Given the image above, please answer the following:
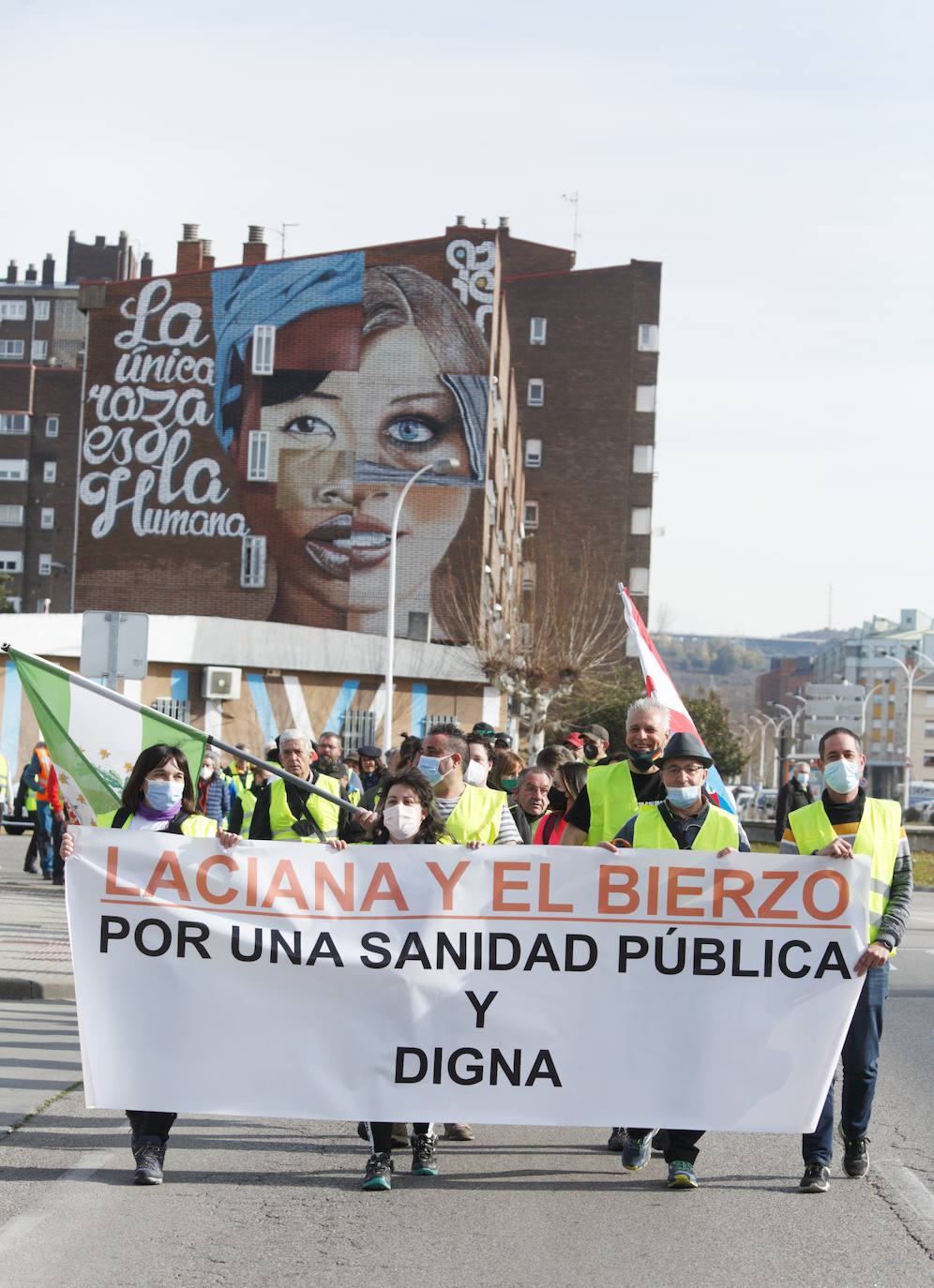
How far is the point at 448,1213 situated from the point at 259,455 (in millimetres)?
49740

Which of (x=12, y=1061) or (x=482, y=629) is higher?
(x=482, y=629)

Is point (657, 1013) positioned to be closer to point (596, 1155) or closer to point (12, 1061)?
point (596, 1155)

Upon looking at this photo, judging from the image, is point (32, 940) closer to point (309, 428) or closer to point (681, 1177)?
point (681, 1177)

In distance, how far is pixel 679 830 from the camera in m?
7.64

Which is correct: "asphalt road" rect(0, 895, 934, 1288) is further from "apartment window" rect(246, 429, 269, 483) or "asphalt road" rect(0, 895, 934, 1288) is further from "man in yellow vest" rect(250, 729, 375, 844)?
"apartment window" rect(246, 429, 269, 483)

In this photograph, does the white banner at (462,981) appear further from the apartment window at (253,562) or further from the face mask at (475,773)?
the apartment window at (253,562)

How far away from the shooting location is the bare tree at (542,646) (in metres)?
48.7

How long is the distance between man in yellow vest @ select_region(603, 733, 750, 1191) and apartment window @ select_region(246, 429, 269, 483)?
1910 inches

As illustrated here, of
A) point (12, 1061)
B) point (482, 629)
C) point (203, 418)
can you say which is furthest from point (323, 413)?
point (12, 1061)

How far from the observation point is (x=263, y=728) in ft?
146

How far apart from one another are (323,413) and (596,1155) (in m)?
48.1

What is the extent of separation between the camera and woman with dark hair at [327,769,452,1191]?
737 cm

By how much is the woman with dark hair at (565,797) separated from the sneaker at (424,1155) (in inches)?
69.1

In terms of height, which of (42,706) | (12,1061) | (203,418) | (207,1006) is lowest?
(12,1061)
